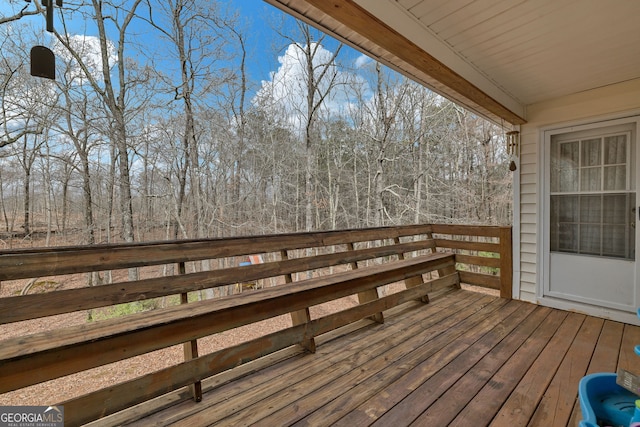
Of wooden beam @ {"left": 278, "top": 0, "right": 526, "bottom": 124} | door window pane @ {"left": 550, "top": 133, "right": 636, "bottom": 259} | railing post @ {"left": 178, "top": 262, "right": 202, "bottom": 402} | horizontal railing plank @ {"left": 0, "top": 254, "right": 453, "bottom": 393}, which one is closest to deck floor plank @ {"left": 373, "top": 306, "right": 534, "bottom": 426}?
horizontal railing plank @ {"left": 0, "top": 254, "right": 453, "bottom": 393}

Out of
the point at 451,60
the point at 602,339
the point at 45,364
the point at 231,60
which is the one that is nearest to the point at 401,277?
the point at 602,339

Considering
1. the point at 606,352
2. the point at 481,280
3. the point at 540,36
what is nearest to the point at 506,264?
the point at 481,280

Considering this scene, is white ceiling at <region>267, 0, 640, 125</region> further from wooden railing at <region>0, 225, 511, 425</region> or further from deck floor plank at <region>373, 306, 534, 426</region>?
deck floor plank at <region>373, 306, 534, 426</region>

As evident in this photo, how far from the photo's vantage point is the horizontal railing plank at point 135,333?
107 cm

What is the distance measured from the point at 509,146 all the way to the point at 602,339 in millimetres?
2149

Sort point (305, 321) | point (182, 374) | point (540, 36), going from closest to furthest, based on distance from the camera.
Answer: point (182, 374)
point (540, 36)
point (305, 321)

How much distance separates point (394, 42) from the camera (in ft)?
5.57

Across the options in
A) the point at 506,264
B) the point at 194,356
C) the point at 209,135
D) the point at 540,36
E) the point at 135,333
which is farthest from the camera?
the point at 209,135

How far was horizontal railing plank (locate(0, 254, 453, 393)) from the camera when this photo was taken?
107 cm

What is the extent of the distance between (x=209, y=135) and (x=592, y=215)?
6714 millimetres

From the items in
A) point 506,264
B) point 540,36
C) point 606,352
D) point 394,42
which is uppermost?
point 540,36

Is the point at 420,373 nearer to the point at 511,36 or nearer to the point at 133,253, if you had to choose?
the point at 133,253

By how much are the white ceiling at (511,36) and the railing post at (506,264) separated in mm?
1681

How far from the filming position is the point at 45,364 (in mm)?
1091
